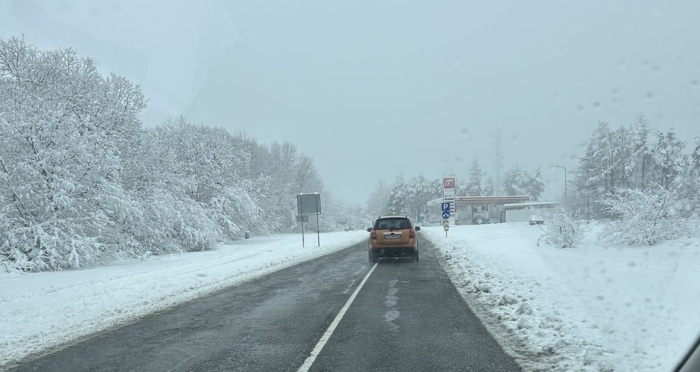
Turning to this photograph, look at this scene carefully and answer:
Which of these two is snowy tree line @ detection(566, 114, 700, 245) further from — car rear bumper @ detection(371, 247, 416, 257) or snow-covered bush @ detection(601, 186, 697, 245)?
car rear bumper @ detection(371, 247, 416, 257)

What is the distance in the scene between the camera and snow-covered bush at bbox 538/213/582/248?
70.4ft

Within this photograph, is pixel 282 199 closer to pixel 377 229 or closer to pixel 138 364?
pixel 377 229

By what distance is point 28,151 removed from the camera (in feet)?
72.0

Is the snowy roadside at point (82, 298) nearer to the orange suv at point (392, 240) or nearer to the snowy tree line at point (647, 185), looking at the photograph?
the orange suv at point (392, 240)

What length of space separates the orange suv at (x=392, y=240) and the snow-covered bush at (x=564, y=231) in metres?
6.44

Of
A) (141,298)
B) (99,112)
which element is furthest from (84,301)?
(99,112)

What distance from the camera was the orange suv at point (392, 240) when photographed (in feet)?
65.0

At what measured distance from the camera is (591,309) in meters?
7.93

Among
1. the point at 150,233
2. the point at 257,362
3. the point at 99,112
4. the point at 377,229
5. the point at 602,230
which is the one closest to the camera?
the point at 257,362

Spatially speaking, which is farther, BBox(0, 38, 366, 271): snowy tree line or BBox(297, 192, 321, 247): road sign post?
BBox(297, 192, 321, 247): road sign post

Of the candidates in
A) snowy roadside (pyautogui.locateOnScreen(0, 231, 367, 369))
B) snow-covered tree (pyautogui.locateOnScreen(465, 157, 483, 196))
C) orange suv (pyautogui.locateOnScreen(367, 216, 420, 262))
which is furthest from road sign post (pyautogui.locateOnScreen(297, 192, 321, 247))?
snow-covered tree (pyautogui.locateOnScreen(465, 157, 483, 196))

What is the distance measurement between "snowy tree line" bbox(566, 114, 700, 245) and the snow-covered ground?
4049mm

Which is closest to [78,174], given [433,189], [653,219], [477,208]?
[653,219]

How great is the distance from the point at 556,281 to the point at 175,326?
314 inches
